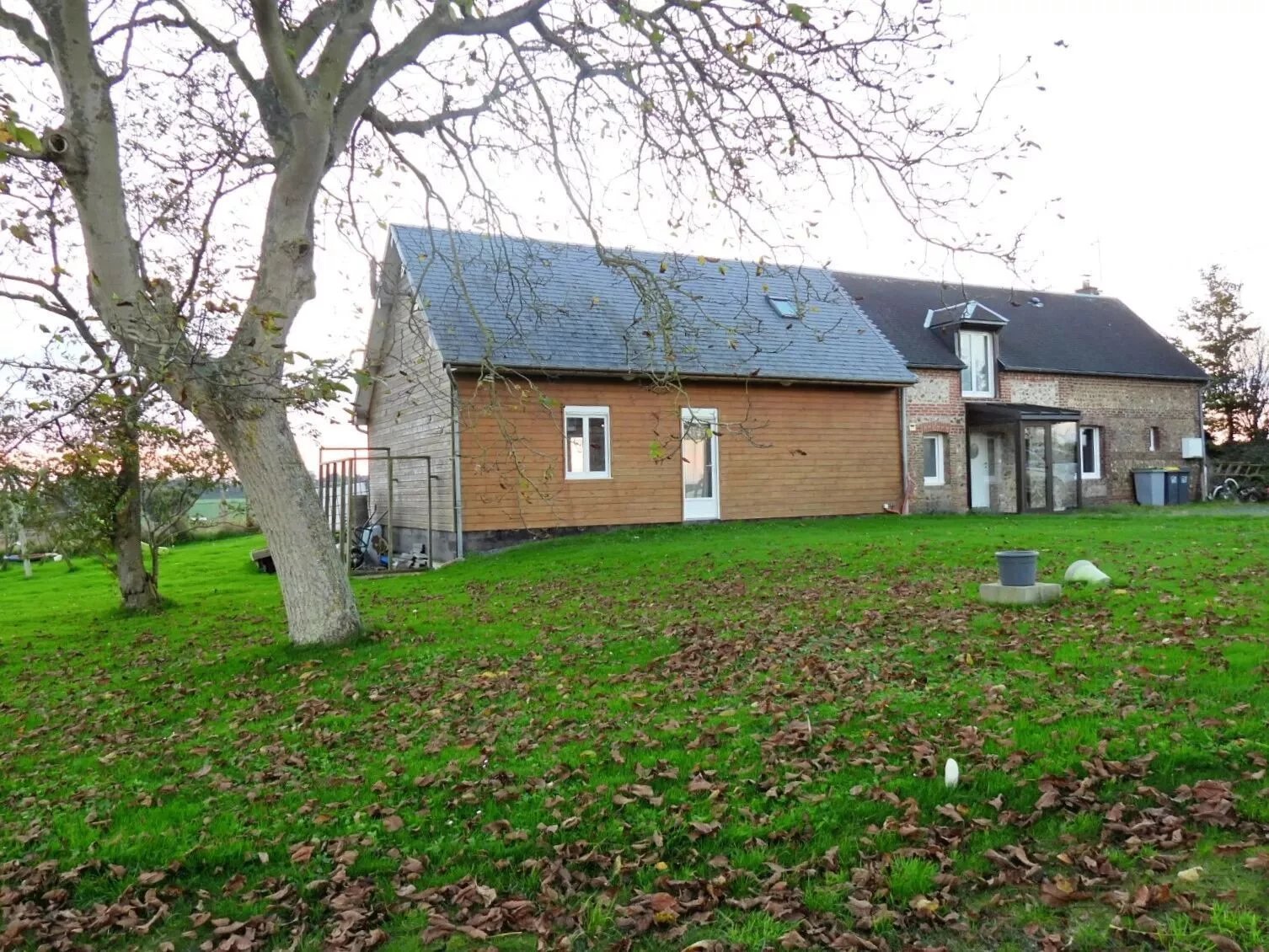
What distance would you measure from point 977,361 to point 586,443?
39.8 ft

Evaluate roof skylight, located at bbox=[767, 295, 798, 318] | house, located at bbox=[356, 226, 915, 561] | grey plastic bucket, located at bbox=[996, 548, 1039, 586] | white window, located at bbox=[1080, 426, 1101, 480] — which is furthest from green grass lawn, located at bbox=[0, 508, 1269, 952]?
white window, located at bbox=[1080, 426, 1101, 480]

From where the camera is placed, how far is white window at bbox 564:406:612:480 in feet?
57.4


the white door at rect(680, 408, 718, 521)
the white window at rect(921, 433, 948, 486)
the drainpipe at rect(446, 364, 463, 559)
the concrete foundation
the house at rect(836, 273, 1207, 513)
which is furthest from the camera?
the house at rect(836, 273, 1207, 513)

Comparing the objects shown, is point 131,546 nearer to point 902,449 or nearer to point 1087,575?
point 1087,575

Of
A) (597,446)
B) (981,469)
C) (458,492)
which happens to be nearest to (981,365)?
(981,469)

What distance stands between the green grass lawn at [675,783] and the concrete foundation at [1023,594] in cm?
17

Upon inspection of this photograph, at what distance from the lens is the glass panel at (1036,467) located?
23.7 meters

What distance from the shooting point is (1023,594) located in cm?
833

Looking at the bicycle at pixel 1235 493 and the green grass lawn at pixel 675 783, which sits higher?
the bicycle at pixel 1235 493

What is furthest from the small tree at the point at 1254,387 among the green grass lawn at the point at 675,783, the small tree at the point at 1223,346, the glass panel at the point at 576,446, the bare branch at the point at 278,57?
the bare branch at the point at 278,57

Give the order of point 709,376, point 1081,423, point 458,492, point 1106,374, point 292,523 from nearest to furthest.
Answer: point 292,523 → point 458,492 → point 709,376 → point 1081,423 → point 1106,374

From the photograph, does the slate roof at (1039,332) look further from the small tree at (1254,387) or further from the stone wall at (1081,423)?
the small tree at (1254,387)

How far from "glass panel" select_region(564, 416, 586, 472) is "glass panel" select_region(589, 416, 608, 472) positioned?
0.57ft

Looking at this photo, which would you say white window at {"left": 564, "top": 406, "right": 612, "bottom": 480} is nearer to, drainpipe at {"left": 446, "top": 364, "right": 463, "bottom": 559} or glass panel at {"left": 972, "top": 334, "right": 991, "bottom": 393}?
drainpipe at {"left": 446, "top": 364, "right": 463, "bottom": 559}
